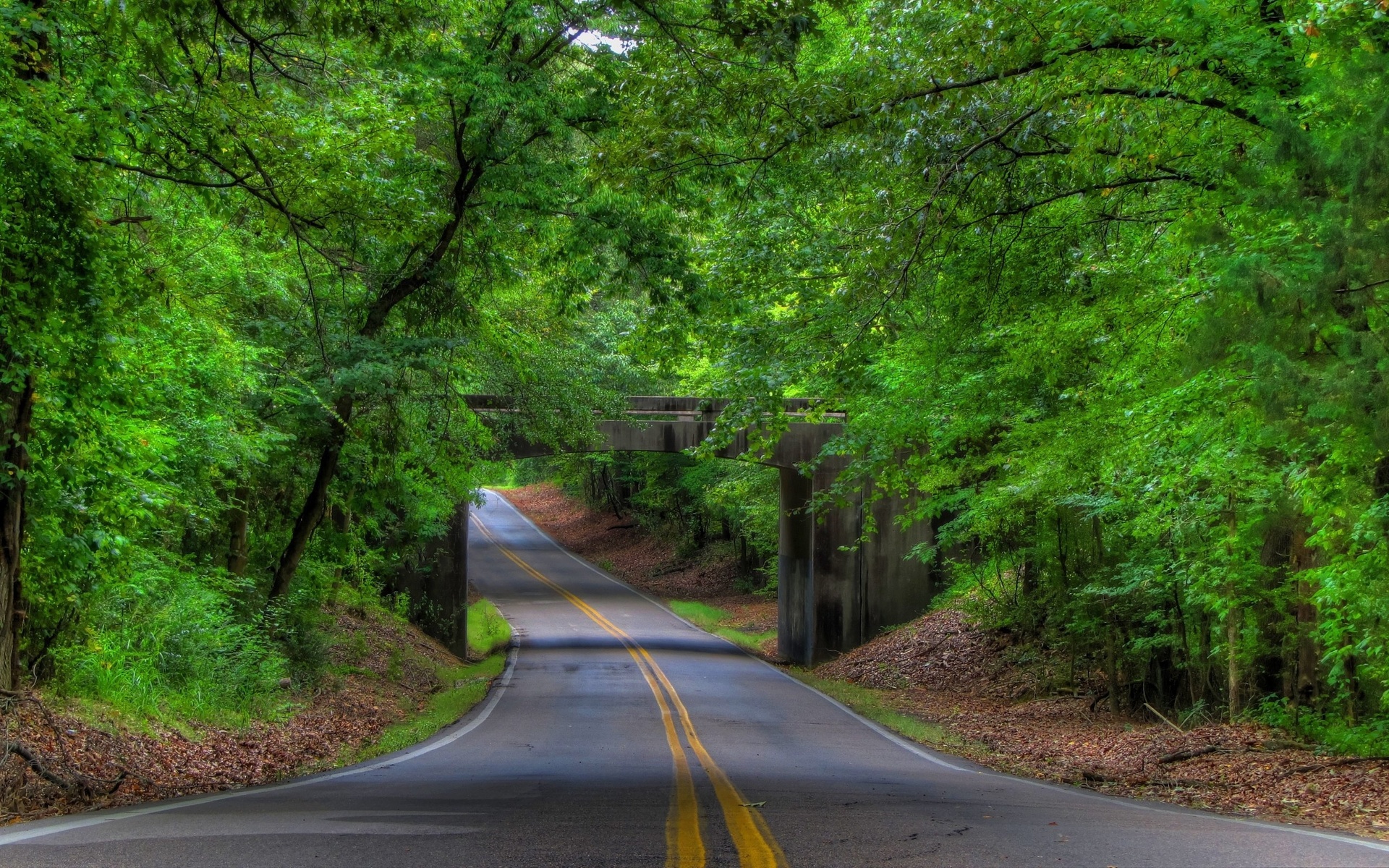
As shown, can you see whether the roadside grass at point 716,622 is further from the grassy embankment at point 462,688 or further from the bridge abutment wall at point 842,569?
the grassy embankment at point 462,688

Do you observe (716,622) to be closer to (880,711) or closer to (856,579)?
(856,579)

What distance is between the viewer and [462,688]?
1992 centimetres

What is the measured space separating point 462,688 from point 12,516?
12.6 m

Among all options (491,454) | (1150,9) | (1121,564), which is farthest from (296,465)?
(1150,9)

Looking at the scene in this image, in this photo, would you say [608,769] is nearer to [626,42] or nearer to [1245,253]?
[1245,253]

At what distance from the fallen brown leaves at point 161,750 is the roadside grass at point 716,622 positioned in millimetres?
16013

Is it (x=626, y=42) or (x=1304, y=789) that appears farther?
(x=626, y=42)

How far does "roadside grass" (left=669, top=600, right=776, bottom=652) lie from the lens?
3145cm

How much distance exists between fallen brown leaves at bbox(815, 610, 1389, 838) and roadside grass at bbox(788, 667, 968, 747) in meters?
0.25

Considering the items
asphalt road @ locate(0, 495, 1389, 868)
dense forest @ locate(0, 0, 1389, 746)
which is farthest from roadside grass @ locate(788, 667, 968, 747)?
dense forest @ locate(0, 0, 1389, 746)

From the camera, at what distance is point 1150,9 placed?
859cm

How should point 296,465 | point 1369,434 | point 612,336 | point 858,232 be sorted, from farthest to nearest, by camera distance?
1. point 612,336
2. point 296,465
3. point 858,232
4. point 1369,434

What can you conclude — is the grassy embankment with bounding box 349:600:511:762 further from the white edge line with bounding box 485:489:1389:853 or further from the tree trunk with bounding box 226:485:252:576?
the white edge line with bounding box 485:489:1389:853

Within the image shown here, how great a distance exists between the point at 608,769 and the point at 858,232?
18.5 ft
